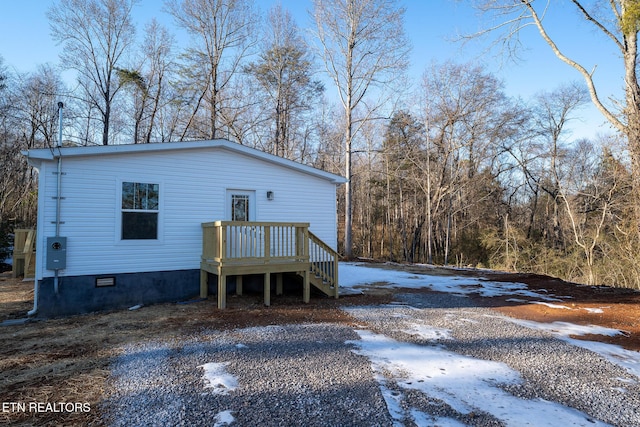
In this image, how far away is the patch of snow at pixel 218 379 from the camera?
3188mm

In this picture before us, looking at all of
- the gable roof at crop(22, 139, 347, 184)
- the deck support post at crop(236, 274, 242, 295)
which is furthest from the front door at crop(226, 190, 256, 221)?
the deck support post at crop(236, 274, 242, 295)

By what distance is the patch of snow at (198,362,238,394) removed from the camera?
125 inches

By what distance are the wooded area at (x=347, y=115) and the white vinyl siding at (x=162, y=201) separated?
9181 millimetres

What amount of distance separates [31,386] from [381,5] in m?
19.4

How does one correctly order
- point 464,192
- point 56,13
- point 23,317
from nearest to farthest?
point 23,317 → point 56,13 → point 464,192

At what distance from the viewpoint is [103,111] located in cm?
1922

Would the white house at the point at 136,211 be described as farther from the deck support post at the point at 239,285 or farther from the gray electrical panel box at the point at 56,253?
the deck support post at the point at 239,285

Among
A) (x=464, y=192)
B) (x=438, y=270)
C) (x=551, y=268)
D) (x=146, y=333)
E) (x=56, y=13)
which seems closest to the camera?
(x=146, y=333)

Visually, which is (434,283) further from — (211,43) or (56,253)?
(211,43)

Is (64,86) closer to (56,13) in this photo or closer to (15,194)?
(56,13)

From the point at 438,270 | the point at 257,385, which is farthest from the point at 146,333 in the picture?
the point at 438,270

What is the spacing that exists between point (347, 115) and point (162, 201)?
12.8 meters

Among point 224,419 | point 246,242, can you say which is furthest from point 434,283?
point 224,419

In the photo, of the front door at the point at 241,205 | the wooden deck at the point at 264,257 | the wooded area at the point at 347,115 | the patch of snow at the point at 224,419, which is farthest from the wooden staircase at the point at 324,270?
the wooded area at the point at 347,115
